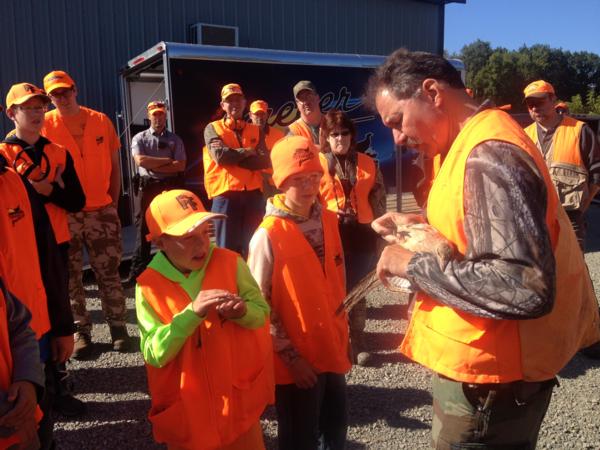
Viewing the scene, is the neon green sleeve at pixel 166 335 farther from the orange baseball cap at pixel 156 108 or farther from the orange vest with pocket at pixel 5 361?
the orange baseball cap at pixel 156 108

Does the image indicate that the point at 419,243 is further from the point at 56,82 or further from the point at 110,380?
the point at 56,82

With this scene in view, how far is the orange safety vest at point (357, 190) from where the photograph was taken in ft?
14.0

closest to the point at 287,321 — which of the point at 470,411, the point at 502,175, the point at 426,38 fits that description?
the point at 470,411

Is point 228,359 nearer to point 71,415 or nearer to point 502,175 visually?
point 502,175

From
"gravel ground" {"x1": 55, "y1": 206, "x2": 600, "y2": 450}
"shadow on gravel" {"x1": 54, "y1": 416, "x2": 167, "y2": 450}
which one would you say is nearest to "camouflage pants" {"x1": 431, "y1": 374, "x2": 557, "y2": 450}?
"gravel ground" {"x1": 55, "y1": 206, "x2": 600, "y2": 450}

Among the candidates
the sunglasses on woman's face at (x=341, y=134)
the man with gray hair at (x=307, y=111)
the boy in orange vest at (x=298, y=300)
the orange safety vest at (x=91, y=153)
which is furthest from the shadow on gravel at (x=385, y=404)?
the orange safety vest at (x=91, y=153)

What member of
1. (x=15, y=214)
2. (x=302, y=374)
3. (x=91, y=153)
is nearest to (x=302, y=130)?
(x=91, y=153)

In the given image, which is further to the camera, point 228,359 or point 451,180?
point 228,359

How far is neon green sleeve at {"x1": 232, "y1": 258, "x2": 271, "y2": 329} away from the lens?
206 cm

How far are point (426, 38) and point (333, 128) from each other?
13.3 meters

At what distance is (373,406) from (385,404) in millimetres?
91

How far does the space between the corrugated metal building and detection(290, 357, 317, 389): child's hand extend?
29.8 ft

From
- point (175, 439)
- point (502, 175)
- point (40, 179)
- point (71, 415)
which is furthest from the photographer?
point (40, 179)

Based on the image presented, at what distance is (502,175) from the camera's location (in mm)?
1413
